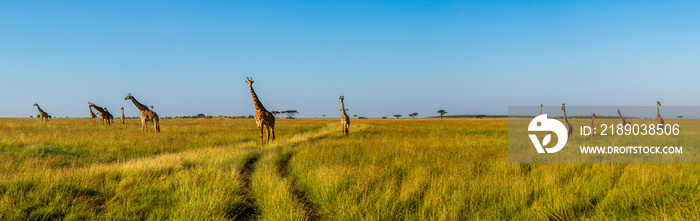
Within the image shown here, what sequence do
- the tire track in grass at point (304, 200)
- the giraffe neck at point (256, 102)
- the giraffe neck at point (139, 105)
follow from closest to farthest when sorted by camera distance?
1. the tire track in grass at point (304, 200)
2. the giraffe neck at point (256, 102)
3. the giraffe neck at point (139, 105)

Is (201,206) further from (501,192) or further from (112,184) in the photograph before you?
(501,192)

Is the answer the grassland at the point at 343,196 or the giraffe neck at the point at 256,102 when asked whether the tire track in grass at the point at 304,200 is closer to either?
the grassland at the point at 343,196

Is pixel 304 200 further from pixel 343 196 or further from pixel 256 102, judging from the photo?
pixel 256 102

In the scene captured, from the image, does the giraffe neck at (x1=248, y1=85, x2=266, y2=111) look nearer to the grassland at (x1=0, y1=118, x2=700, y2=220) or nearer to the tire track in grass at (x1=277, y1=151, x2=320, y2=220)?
the tire track in grass at (x1=277, y1=151, x2=320, y2=220)

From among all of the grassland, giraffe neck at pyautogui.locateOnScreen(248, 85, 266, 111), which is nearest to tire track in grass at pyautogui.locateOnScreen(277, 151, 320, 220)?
the grassland

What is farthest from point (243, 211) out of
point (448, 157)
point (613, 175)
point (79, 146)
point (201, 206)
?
point (79, 146)

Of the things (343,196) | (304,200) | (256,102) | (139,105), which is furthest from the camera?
(139,105)

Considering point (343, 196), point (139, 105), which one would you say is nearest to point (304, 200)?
point (343, 196)

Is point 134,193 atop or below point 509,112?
below

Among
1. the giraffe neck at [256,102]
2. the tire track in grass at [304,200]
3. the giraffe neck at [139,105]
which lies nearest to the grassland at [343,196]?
the tire track in grass at [304,200]

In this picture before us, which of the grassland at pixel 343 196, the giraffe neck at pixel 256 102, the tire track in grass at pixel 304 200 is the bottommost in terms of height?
the tire track in grass at pixel 304 200

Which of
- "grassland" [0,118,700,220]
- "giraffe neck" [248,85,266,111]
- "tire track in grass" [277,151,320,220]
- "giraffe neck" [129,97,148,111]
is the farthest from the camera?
"giraffe neck" [129,97,148,111]

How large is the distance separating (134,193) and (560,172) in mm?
8034

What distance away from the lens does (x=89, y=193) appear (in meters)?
5.22
